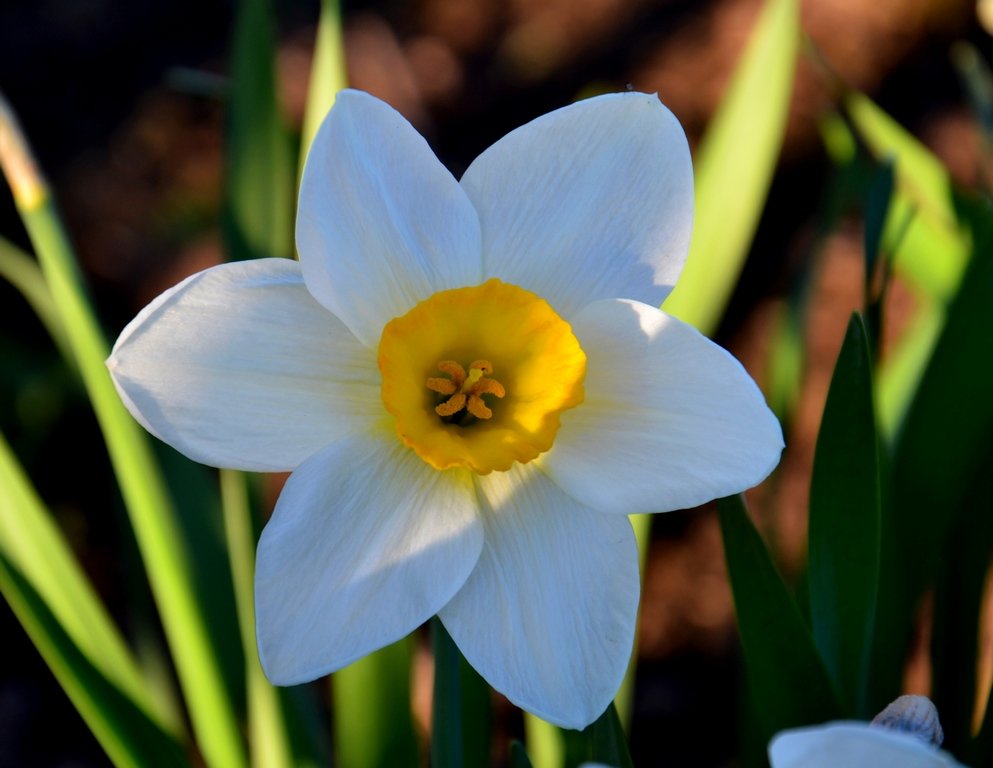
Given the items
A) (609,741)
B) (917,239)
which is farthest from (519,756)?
(917,239)

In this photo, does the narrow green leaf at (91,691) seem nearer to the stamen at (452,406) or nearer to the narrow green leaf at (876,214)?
the stamen at (452,406)

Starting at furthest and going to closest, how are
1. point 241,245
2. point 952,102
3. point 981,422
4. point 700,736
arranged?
point 952,102 < point 700,736 < point 241,245 < point 981,422

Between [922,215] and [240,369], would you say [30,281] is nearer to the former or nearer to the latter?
[240,369]

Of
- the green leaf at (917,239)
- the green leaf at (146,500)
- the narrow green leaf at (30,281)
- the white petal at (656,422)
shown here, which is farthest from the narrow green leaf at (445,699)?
the narrow green leaf at (30,281)

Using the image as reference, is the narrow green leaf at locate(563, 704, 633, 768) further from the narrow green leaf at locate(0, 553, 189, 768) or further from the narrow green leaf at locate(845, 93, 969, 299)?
the narrow green leaf at locate(845, 93, 969, 299)

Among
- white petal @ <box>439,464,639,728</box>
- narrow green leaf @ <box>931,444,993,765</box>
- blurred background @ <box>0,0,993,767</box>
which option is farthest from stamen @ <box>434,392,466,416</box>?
blurred background @ <box>0,0,993,767</box>

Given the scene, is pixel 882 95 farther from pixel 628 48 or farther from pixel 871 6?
pixel 628 48

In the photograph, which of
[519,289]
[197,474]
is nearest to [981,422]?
[519,289]
